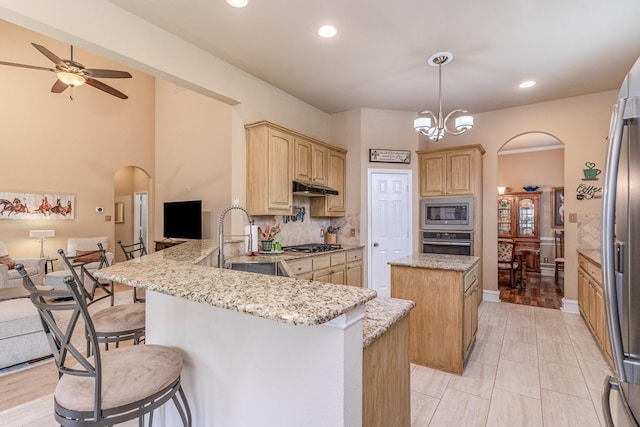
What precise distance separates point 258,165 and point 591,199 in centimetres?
450

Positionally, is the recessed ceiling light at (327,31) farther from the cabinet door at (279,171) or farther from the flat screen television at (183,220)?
the flat screen television at (183,220)

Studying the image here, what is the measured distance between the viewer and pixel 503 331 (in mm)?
3475

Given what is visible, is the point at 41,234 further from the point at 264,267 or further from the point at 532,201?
the point at 532,201

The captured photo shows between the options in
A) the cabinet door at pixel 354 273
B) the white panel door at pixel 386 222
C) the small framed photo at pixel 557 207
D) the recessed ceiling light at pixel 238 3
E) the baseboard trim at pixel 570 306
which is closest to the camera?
the recessed ceiling light at pixel 238 3

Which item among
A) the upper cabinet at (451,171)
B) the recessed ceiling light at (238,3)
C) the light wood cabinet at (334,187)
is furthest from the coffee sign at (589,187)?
the recessed ceiling light at (238,3)

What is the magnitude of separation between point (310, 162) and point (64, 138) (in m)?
5.50

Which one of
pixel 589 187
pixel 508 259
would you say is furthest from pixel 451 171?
pixel 508 259

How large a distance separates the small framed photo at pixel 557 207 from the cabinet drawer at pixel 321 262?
592cm

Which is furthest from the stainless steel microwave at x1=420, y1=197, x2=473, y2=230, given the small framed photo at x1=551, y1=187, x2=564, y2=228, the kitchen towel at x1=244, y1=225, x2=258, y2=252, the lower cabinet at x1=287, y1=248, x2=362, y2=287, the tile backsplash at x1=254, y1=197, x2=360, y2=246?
the small framed photo at x1=551, y1=187, x2=564, y2=228

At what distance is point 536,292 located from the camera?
209 inches

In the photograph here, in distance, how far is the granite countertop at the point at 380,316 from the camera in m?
1.08

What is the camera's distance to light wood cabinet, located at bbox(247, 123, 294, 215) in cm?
349

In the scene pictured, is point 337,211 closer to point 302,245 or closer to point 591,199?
point 302,245

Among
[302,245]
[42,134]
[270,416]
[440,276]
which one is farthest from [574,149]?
[42,134]
